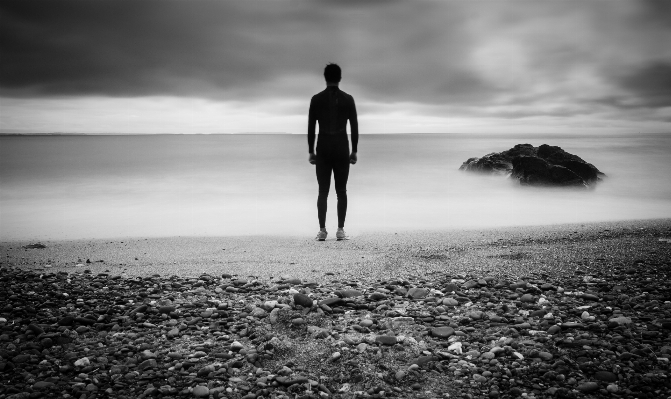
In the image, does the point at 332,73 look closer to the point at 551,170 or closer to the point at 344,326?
the point at 344,326

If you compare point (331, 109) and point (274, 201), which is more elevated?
point (331, 109)

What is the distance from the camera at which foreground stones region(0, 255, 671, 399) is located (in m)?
2.68

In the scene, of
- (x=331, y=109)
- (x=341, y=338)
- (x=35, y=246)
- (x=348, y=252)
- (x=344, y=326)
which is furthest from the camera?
(x=331, y=109)

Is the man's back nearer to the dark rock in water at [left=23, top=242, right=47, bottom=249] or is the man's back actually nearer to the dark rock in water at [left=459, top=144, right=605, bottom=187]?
the dark rock in water at [left=23, top=242, right=47, bottom=249]

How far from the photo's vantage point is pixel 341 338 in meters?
3.16

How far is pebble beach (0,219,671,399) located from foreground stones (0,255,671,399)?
0.01m

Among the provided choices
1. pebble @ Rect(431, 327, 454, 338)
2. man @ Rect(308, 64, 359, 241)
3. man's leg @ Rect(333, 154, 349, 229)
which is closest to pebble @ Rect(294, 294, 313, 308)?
pebble @ Rect(431, 327, 454, 338)

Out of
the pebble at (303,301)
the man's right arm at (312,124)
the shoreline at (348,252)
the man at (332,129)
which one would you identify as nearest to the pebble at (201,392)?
the pebble at (303,301)

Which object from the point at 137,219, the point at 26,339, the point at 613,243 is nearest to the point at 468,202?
the point at 613,243

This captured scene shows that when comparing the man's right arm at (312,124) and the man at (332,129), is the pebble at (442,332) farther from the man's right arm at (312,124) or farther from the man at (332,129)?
the man's right arm at (312,124)

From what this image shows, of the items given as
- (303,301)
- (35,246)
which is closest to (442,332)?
(303,301)

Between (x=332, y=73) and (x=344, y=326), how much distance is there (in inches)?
173

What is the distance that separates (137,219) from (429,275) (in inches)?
298

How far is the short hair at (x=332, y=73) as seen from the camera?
6.77 meters
